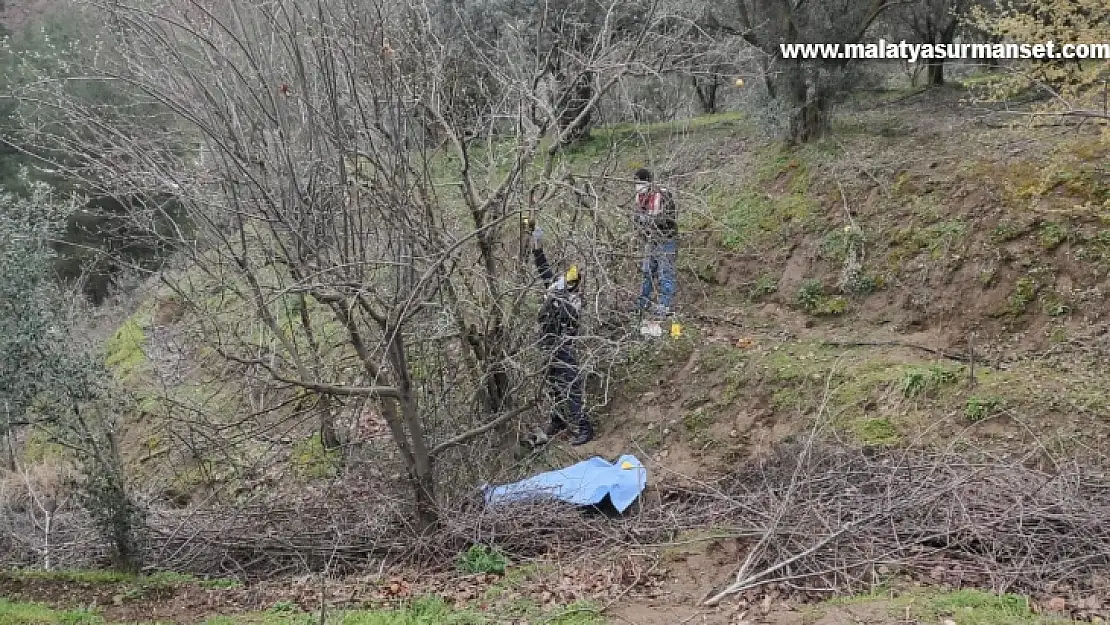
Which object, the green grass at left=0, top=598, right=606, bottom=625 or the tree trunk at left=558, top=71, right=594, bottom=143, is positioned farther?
the tree trunk at left=558, top=71, right=594, bottom=143

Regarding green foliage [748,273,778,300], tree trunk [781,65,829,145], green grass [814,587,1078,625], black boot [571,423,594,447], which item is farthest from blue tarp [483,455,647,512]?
tree trunk [781,65,829,145]

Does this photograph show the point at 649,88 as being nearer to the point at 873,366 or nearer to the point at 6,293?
the point at 873,366

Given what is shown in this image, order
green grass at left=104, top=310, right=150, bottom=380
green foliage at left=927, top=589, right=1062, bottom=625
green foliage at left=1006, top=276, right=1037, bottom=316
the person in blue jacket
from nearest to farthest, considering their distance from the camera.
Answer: green foliage at left=927, top=589, right=1062, bottom=625 → the person in blue jacket → green foliage at left=1006, top=276, right=1037, bottom=316 → green grass at left=104, top=310, right=150, bottom=380

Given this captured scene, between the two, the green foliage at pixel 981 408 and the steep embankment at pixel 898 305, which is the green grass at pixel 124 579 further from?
the green foliage at pixel 981 408

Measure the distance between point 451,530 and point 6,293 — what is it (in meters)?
3.48

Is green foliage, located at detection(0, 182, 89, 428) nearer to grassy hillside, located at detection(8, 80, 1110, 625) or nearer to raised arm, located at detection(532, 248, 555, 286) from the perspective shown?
grassy hillside, located at detection(8, 80, 1110, 625)

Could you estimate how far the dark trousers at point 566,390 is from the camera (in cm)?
707

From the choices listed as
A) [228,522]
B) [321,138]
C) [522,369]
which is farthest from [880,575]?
[228,522]

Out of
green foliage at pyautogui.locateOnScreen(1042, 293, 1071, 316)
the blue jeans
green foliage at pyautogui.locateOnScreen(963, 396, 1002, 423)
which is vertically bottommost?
green foliage at pyautogui.locateOnScreen(963, 396, 1002, 423)

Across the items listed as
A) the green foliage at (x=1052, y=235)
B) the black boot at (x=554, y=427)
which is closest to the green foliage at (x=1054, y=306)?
the green foliage at (x=1052, y=235)

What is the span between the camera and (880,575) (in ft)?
15.8

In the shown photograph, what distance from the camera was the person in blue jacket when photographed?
6.52m

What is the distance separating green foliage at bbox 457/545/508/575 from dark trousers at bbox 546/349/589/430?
→ 5.01ft

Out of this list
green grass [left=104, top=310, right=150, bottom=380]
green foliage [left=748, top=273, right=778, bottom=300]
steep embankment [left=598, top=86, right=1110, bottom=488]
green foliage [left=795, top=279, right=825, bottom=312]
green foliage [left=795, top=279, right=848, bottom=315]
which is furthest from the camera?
green grass [left=104, top=310, right=150, bottom=380]
